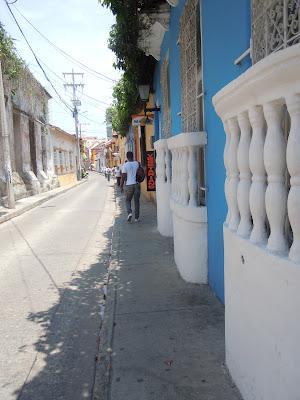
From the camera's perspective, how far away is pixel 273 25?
2404mm

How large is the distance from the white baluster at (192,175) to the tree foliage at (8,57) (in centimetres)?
1184

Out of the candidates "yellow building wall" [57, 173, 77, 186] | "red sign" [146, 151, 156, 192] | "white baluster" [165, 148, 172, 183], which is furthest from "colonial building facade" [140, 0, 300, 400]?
"yellow building wall" [57, 173, 77, 186]

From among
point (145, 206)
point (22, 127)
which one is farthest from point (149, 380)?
point (22, 127)

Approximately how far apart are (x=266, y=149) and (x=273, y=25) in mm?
993

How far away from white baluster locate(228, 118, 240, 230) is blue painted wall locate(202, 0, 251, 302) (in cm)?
91

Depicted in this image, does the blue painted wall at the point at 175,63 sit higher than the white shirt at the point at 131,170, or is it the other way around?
the blue painted wall at the point at 175,63

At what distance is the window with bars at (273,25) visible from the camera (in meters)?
2.18

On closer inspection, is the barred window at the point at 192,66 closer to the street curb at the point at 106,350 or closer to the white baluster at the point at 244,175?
the street curb at the point at 106,350

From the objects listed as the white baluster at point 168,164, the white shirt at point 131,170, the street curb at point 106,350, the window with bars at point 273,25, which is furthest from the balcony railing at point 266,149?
the white shirt at point 131,170

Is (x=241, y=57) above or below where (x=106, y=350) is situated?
above

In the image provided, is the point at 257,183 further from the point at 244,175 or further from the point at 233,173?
the point at 233,173

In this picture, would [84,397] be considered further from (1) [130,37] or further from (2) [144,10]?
(1) [130,37]

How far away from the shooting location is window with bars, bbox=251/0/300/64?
86.0 inches

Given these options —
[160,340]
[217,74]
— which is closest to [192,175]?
[217,74]
